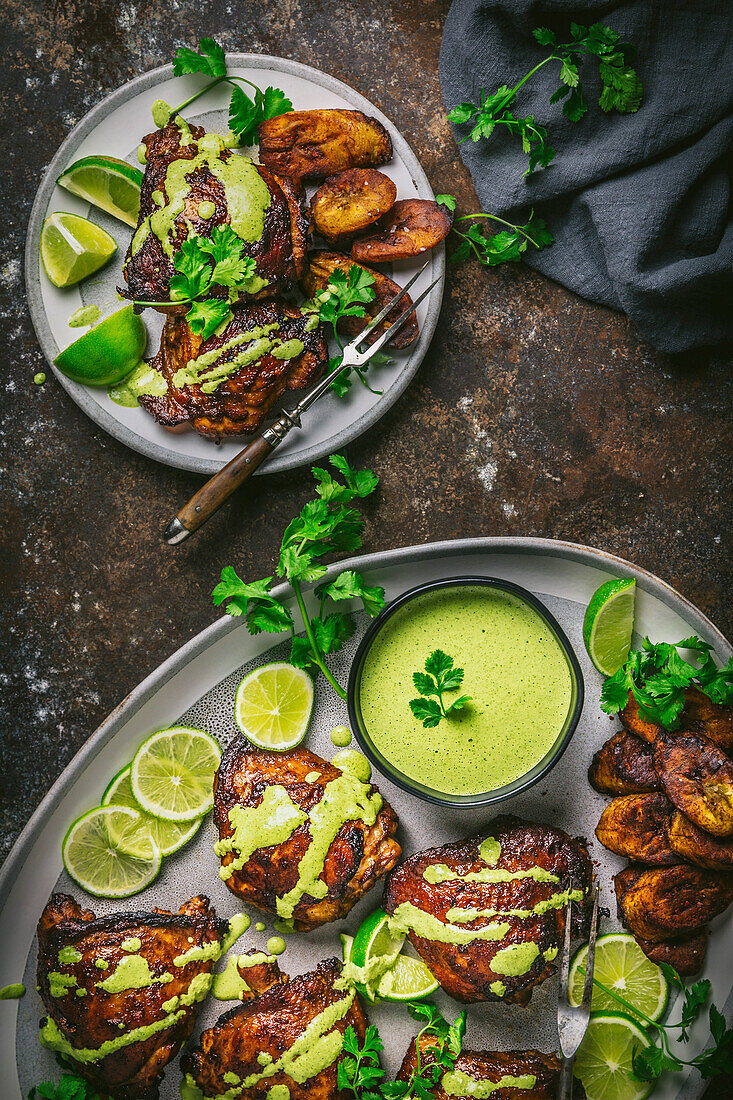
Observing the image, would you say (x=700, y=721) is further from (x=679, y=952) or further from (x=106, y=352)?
(x=106, y=352)

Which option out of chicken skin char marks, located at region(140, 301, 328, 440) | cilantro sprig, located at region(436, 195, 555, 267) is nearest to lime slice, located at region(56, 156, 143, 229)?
chicken skin char marks, located at region(140, 301, 328, 440)

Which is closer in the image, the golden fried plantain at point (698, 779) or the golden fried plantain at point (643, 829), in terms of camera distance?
the golden fried plantain at point (698, 779)

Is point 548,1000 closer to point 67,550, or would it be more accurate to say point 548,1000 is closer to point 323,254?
point 67,550

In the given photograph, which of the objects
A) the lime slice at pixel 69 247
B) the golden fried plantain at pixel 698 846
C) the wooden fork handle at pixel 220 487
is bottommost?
Result: the golden fried plantain at pixel 698 846

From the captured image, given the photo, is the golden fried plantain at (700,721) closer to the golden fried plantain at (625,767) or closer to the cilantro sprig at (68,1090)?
the golden fried plantain at (625,767)

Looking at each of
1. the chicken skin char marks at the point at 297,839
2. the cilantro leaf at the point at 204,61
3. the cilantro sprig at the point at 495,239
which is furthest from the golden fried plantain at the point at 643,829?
the cilantro leaf at the point at 204,61

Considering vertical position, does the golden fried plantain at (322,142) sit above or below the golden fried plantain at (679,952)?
above

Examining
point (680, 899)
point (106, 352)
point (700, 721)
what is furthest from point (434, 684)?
point (106, 352)
